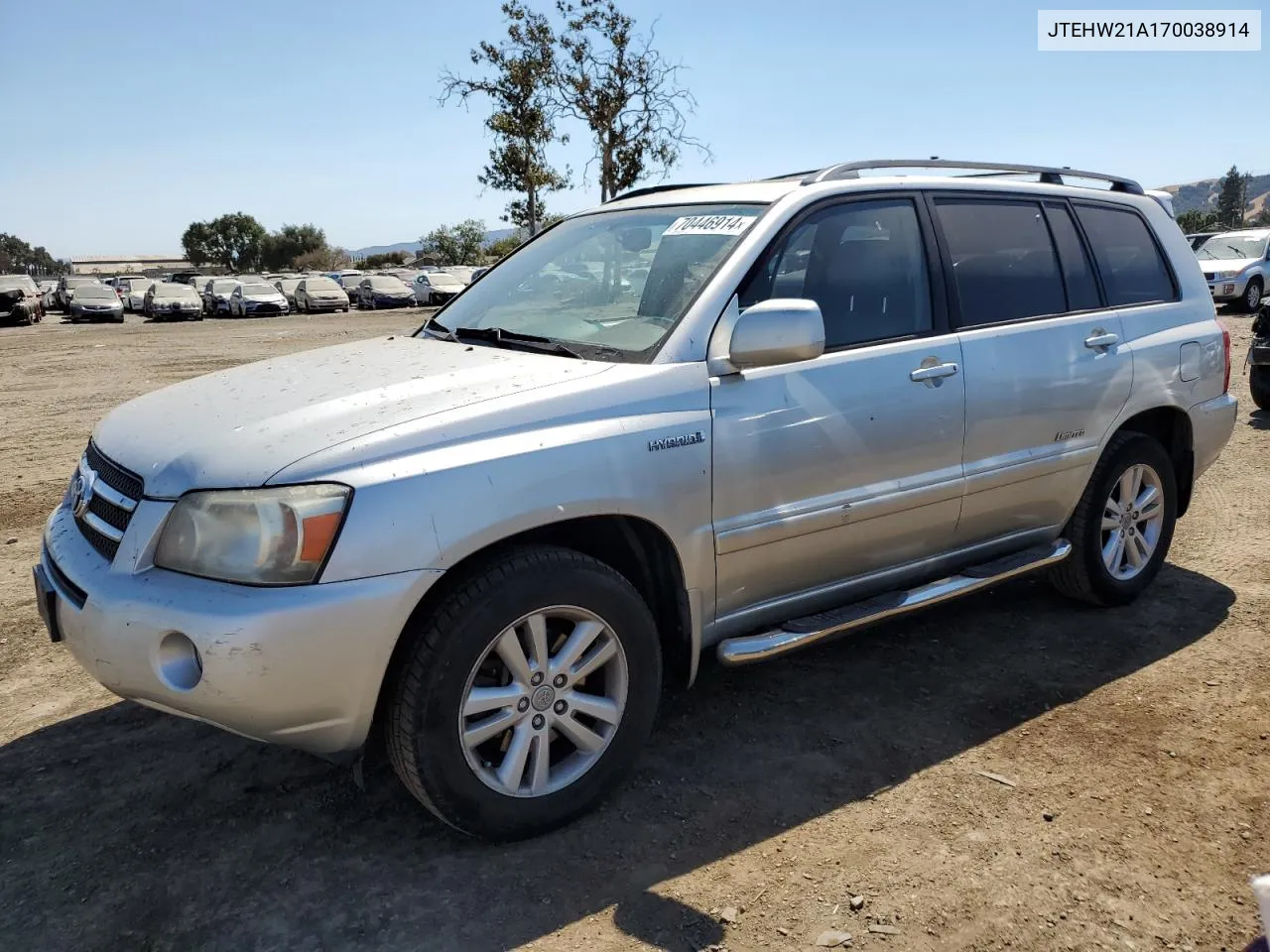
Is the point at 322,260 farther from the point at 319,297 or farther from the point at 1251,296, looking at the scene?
the point at 1251,296

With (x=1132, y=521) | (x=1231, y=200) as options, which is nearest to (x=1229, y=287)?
(x=1132, y=521)

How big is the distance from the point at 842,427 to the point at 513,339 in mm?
1162

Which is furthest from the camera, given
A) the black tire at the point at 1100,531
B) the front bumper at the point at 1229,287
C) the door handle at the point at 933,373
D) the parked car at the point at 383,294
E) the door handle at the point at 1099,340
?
the parked car at the point at 383,294

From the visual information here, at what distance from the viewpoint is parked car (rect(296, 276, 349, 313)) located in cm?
3544

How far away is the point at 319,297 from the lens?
3541 cm

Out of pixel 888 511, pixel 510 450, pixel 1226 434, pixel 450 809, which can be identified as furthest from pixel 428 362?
pixel 1226 434

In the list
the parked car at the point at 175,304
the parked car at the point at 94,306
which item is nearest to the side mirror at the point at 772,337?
the parked car at the point at 94,306

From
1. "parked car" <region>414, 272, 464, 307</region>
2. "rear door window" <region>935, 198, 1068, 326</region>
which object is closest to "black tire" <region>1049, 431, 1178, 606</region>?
"rear door window" <region>935, 198, 1068, 326</region>

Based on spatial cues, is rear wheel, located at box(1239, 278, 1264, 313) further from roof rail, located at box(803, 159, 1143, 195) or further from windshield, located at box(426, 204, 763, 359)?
windshield, located at box(426, 204, 763, 359)

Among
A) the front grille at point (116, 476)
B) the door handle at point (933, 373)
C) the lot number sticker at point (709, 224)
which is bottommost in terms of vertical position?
the front grille at point (116, 476)

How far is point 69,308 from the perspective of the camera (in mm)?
32375

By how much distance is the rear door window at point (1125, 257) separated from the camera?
4.36 meters

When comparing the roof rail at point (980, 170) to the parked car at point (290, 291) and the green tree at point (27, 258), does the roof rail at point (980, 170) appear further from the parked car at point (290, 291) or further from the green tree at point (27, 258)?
the green tree at point (27, 258)

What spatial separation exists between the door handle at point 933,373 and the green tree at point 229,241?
9584 cm
